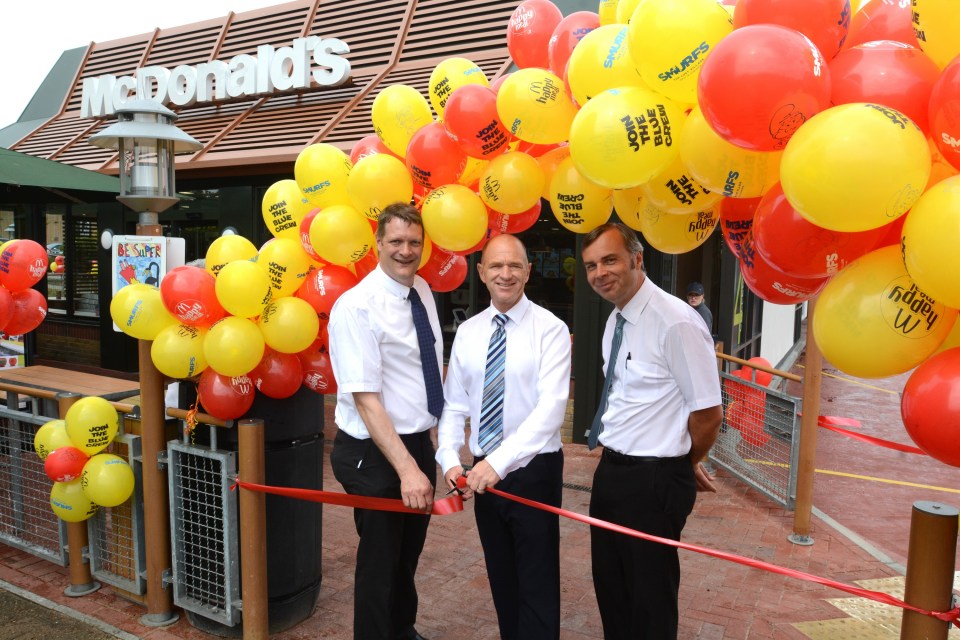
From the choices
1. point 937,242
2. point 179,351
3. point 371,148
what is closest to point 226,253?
point 179,351

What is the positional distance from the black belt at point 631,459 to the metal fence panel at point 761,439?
3.21 m

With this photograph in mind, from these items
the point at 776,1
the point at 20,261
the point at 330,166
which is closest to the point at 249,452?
the point at 330,166

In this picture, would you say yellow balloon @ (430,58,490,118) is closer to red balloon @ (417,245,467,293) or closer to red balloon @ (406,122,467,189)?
red balloon @ (406,122,467,189)

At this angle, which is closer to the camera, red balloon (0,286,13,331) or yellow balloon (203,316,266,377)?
yellow balloon (203,316,266,377)

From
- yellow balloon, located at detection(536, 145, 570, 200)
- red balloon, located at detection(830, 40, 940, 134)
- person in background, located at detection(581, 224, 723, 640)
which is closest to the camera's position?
red balloon, located at detection(830, 40, 940, 134)

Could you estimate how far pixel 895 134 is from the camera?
1.70m

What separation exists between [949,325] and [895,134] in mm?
574

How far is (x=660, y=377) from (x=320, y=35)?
33.9ft

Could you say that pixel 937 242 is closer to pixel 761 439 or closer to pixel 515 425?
pixel 515 425

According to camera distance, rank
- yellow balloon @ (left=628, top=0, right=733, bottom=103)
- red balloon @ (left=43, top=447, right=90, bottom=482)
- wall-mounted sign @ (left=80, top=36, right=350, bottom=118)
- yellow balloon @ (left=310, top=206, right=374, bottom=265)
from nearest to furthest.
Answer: yellow balloon @ (left=628, top=0, right=733, bottom=103) → yellow balloon @ (left=310, top=206, right=374, bottom=265) → red balloon @ (left=43, top=447, right=90, bottom=482) → wall-mounted sign @ (left=80, top=36, right=350, bottom=118)

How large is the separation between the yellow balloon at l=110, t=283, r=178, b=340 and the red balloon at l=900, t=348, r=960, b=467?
10.5 ft

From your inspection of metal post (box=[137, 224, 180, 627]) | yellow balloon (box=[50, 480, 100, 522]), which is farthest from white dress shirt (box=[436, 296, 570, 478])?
yellow balloon (box=[50, 480, 100, 522])

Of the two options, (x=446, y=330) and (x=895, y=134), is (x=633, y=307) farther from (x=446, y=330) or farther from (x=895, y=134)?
(x=446, y=330)

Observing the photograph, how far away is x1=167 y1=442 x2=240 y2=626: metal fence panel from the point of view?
3525mm
